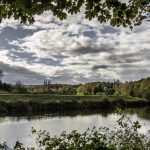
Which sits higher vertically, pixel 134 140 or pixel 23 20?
pixel 23 20

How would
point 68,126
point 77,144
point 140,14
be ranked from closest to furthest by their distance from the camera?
point 140,14 < point 77,144 < point 68,126

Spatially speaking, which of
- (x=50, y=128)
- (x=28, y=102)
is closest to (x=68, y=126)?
(x=50, y=128)

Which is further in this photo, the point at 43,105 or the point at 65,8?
the point at 43,105

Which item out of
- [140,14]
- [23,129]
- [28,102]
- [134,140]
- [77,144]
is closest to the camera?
[140,14]

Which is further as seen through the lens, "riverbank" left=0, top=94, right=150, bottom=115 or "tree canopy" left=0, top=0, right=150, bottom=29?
"riverbank" left=0, top=94, right=150, bottom=115

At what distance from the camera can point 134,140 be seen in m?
11.4

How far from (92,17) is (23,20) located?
46.9 inches

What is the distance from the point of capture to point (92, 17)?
257 inches

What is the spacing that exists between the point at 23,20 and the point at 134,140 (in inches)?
244

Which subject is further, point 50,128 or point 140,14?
point 50,128

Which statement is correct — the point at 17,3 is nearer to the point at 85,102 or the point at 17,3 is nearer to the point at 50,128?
the point at 50,128

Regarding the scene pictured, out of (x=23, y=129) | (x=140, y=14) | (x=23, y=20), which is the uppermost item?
(x=140, y=14)

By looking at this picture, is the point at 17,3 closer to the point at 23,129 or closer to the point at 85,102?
the point at 23,129

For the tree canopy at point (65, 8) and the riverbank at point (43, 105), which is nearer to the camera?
the tree canopy at point (65, 8)
